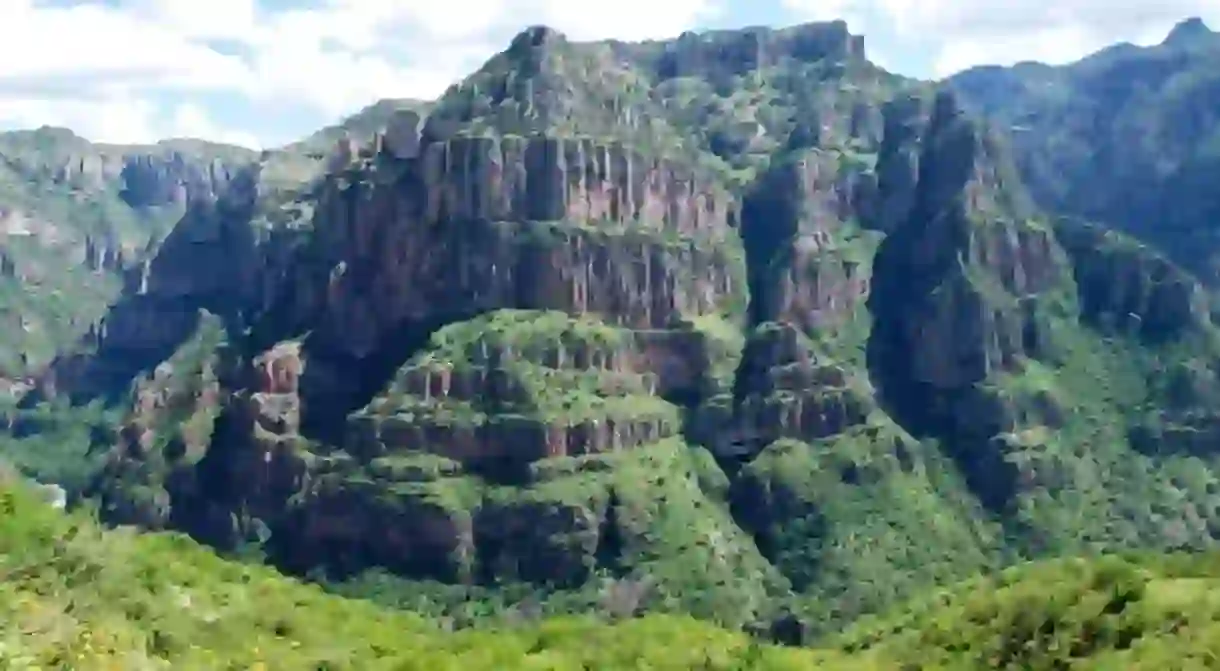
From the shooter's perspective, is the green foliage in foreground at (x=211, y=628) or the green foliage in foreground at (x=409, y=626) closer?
the green foliage in foreground at (x=211, y=628)

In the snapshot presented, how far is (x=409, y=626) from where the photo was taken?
3120 inches

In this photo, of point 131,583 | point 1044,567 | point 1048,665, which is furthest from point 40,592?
point 1044,567

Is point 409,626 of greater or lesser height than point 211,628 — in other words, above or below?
below

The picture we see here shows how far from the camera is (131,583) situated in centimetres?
5997

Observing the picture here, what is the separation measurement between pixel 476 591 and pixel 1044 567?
122652 mm

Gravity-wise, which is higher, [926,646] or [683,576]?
[926,646]

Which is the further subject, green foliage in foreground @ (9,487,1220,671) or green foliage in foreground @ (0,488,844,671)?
green foliage in foreground @ (9,487,1220,671)

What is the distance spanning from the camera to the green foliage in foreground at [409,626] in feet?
177

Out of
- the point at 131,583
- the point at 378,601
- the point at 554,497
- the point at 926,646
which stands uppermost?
the point at 131,583

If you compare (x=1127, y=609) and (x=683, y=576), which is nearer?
(x=1127, y=609)

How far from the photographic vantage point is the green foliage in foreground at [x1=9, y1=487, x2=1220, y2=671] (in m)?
53.8

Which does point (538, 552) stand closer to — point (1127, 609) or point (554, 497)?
point (554, 497)

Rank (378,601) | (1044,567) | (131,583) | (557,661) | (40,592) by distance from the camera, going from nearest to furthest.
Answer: (40,592) < (131,583) < (557,661) < (1044,567) < (378,601)

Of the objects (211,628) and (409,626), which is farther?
(409,626)
